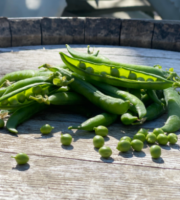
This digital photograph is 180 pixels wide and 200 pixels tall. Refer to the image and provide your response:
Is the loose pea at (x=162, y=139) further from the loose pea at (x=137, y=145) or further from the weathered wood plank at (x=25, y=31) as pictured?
the weathered wood plank at (x=25, y=31)

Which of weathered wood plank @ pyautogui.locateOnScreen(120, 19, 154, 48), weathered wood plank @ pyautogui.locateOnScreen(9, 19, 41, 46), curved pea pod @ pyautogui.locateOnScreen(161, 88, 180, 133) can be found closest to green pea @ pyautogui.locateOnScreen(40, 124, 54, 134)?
curved pea pod @ pyautogui.locateOnScreen(161, 88, 180, 133)

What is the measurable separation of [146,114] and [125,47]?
165cm

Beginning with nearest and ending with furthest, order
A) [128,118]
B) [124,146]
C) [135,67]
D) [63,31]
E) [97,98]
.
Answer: [124,146] → [128,118] → [97,98] → [135,67] → [63,31]

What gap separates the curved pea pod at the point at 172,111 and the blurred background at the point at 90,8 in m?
3.20

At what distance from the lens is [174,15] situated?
4.71 m

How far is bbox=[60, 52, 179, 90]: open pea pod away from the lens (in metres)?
1.71

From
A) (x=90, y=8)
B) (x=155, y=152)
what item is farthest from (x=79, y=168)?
(x=90, y=8)

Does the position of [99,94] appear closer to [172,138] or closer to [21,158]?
[172,138]

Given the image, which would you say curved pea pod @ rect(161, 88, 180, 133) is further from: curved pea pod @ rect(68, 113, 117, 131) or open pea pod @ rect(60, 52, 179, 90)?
curved pea pod @ rect(68, 113, 117, 131)

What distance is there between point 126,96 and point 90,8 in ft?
22.3

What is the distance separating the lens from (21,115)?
1.62 metres

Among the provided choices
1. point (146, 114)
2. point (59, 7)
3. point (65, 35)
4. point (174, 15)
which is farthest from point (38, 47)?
point (59, 7)

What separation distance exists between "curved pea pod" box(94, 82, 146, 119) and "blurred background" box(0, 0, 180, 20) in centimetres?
340

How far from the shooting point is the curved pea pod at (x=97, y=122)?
1.54 metres
